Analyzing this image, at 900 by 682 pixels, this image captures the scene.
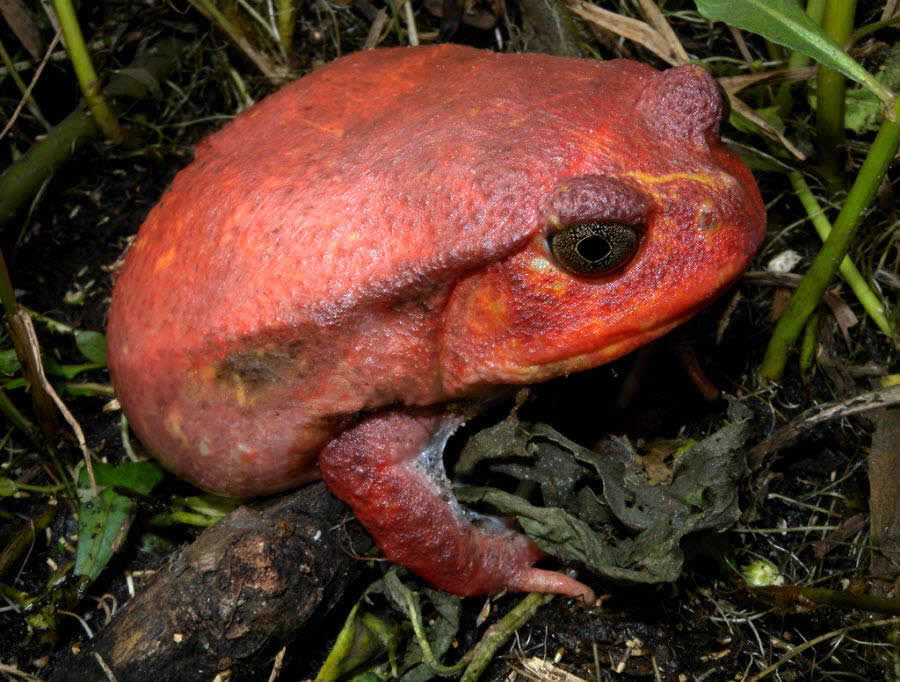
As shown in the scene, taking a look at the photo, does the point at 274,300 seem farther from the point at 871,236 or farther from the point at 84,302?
the point at 871,236

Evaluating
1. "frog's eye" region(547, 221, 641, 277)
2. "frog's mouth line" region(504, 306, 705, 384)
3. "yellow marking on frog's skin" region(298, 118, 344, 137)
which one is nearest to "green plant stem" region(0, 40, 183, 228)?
"yellow marking on frog's skin" region(298, 118, 344, 137)

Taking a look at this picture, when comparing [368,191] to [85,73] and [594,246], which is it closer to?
[594,246]

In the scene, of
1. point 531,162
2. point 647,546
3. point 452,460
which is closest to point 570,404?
point 452,460

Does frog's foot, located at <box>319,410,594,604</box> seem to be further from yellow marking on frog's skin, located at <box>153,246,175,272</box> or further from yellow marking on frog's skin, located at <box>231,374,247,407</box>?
yellow marking on frog's skin, located at <box>153,246,175,272</box>

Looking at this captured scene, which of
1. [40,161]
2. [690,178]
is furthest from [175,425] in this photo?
[690,178]

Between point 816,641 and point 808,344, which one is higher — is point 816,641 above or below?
below

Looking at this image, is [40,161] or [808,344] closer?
[808,344]
